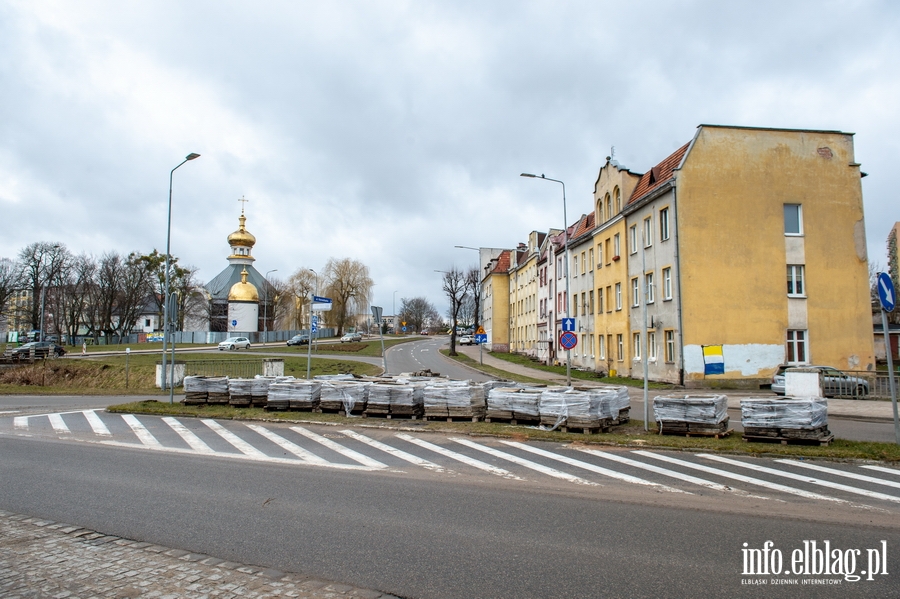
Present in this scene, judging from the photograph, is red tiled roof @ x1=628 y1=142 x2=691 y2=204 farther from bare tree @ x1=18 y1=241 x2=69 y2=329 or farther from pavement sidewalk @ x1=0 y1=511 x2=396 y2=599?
bare tree @ x1=18 y1=241 x2=69 y2=329

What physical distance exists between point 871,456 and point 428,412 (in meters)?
9.02

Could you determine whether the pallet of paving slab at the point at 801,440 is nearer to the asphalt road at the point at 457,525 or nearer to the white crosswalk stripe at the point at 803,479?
the white crosswalk stripe at the point at 803,479

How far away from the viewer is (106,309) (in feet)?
244

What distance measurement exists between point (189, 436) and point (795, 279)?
A: 27.4 meters

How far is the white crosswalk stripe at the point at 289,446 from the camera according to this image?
10.2 m

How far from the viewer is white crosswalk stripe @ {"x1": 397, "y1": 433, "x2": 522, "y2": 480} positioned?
30.2 feet

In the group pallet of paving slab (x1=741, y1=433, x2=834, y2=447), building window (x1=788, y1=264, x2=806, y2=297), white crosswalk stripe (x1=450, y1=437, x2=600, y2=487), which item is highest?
building window (x1=788, y1=264, x2=806, y2=297)

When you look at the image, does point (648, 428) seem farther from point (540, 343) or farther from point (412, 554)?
point (540, 343)

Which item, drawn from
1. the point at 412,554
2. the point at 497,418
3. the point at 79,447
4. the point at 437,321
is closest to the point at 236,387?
the point at 79,447

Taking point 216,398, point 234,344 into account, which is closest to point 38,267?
point 234,344

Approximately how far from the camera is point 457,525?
635cm

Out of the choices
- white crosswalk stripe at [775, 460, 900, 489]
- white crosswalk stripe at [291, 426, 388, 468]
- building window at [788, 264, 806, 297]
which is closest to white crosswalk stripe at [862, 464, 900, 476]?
white crosswalk stripe at [775, 460, 900, 489]

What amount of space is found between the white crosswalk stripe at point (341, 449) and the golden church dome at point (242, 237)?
86131 mm

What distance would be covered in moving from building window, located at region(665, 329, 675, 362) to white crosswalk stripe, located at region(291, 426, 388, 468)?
20.9 meters
